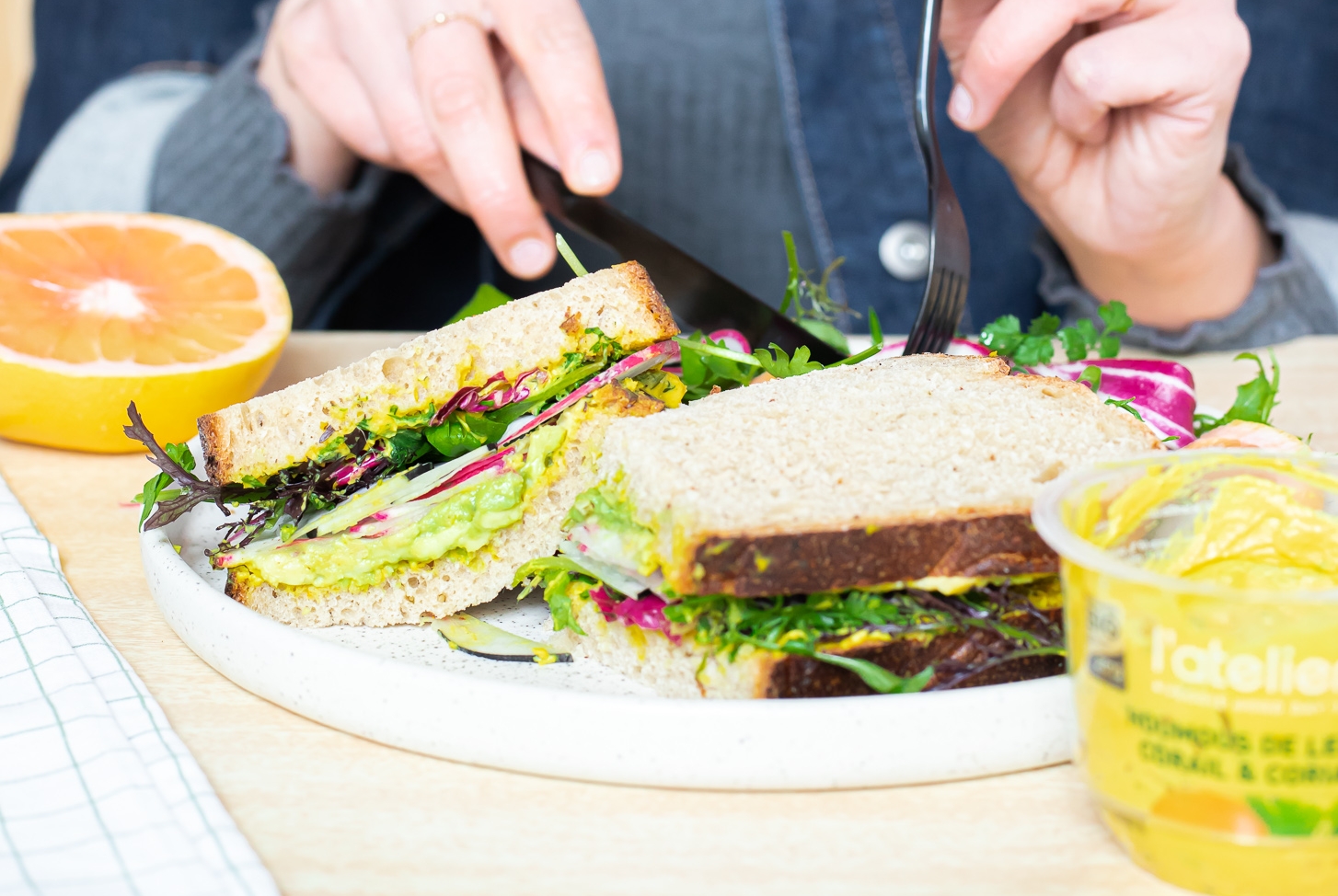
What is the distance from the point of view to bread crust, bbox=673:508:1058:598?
1.10 metres

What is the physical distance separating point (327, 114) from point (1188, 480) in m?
2.23

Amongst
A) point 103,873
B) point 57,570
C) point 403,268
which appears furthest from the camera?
point 403,268

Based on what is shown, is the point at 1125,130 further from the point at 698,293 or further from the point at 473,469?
the point at 473,469

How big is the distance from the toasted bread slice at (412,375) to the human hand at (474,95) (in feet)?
2.33

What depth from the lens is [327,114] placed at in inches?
104

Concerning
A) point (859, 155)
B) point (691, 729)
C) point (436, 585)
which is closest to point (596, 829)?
point (691, 729)

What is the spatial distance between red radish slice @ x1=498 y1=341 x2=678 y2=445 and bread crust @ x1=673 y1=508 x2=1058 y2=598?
1.53ft

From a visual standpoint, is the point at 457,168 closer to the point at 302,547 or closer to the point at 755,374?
the point at 755,374

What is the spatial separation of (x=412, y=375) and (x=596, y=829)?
0.73m

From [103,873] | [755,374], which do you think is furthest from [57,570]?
[755,374]

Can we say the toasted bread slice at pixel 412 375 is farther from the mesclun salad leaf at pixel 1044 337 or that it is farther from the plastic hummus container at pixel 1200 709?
the mesclun salad leaf at pixel 1044 337

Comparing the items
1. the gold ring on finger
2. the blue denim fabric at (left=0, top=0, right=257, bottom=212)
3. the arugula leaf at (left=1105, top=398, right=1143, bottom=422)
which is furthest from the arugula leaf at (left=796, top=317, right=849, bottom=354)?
the blue denim fabric at (left=0, top=0, right=257, bottom=212)

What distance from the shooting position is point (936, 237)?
6.65 feet

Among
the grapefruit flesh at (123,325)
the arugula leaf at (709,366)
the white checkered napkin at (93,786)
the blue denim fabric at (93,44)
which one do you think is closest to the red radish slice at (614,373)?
the arugula leaf at (709,366)
